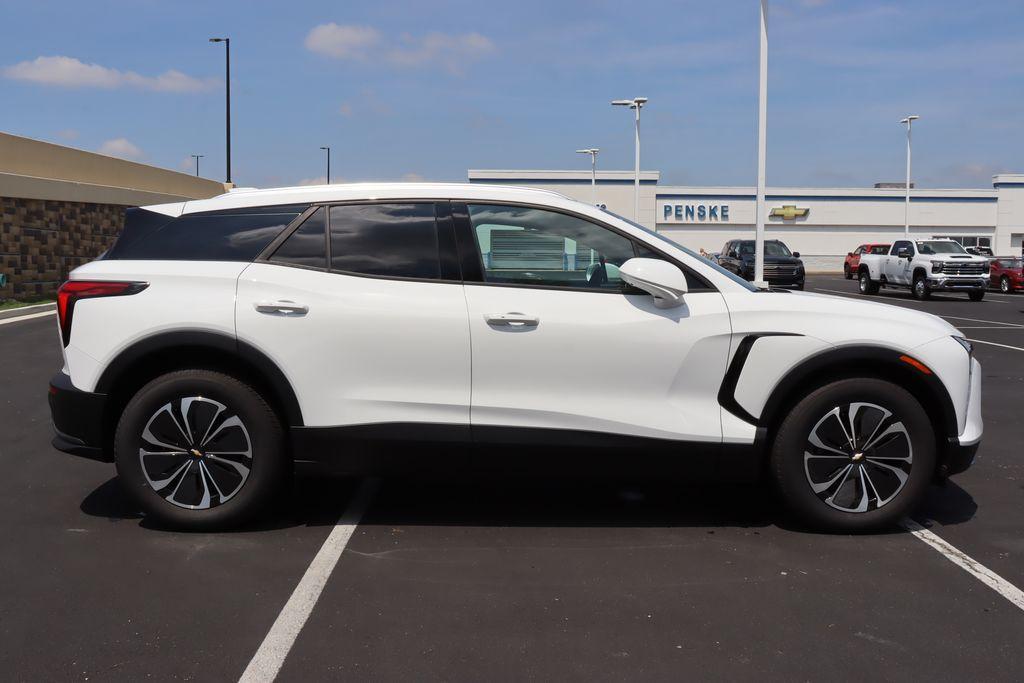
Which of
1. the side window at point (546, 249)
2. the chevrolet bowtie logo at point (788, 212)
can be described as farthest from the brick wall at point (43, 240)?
the chevrolet bowtie logo at point (788, 212)

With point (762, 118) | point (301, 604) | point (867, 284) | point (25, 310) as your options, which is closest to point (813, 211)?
point (867, 284)

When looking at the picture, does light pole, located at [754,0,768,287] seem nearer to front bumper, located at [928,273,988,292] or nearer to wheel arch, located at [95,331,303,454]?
front bumper, located at [928,273,988,292]

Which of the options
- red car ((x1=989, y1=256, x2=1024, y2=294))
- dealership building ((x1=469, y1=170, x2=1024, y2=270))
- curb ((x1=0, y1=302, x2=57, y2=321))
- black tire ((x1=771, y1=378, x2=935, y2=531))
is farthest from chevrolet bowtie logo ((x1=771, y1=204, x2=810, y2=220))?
black tire ((x1=771, y1=378, x2=935, y2=531))

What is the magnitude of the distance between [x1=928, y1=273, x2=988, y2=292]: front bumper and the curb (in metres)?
22.7

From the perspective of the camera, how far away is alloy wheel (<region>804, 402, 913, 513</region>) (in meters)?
4.41

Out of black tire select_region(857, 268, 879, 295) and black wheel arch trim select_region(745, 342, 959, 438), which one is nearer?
black wheel arch trim select_region(745, 342, 959, 438)

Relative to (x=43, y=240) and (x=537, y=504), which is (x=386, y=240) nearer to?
(x=537, y=504)

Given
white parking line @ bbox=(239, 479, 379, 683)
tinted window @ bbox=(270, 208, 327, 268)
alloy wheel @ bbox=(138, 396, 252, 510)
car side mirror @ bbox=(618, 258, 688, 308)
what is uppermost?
tinted window @ bbox=(270, 208, 327, 268)

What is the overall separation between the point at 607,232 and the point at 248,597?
2378 mm

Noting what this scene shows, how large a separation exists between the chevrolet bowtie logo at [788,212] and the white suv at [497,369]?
5668 cm

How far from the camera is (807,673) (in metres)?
3.09

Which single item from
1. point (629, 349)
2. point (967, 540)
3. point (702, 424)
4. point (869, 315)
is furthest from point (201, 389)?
point (967, 540)

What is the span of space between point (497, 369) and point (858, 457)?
1.81 m

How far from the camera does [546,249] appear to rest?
455 centimetres
